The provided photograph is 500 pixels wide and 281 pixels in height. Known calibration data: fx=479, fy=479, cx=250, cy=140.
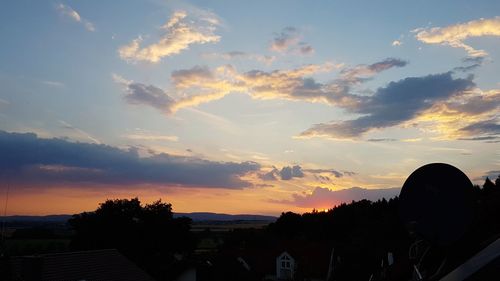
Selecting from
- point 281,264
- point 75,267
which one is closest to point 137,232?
point 281,264

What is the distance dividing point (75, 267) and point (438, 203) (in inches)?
1431

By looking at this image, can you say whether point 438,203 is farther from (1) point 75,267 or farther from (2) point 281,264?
(2) point 281,264

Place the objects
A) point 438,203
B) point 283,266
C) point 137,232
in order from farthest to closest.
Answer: point 137,232 < point 283,266 < point 438,203

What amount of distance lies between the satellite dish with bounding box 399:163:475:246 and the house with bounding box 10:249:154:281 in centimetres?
2732

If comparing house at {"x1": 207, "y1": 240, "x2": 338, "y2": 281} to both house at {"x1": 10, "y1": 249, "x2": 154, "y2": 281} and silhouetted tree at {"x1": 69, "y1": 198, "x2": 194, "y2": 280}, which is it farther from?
house at {"x1": 10, "y1": 249, "x2": 154, "y2": 281}

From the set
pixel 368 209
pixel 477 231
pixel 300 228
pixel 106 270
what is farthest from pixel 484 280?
pixel 300 228

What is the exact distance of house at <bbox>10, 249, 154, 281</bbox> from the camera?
33.0 meters

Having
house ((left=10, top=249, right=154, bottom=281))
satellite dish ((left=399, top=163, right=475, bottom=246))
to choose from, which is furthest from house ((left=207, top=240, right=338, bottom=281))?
satellite dish ((left=399, top=163, right=475, bottom=246))

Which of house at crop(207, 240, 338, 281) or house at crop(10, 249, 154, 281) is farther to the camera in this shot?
house at crop(207, 240, 338, 281)

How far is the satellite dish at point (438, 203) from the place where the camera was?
237 inches

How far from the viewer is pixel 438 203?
618 cm

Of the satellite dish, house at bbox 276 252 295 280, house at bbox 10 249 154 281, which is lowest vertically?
house at bbox 276 252 295 280

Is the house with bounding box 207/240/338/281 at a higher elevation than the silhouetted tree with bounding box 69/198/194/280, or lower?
lower

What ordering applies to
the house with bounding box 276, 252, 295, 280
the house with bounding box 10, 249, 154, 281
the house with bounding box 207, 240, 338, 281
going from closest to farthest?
1. the house with bounding box 10, 249, 154, 281
2. the house with bounding box 207, 240, 338, 281
3. the house with bounding box 276, 252, 295, 280
